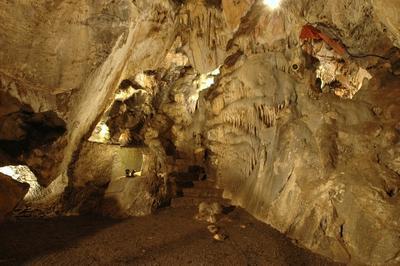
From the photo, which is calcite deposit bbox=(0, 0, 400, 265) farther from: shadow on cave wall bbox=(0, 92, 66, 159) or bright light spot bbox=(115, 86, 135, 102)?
bright light spot bbox=(115, 86, 135, 102)

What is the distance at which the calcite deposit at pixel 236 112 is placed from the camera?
5266mm

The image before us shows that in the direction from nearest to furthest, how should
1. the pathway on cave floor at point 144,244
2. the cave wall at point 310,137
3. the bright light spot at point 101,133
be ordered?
the pathway on cave floor at point 144,244 → the cave wall at point 310,137 → the bright light spot at point 101,133

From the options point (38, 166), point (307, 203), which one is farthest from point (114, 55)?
point (307, 203)

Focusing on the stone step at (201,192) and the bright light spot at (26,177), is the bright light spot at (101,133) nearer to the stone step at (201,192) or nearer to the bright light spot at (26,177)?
the bright light spot at (26,177)

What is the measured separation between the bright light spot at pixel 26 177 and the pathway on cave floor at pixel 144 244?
2.45 ft

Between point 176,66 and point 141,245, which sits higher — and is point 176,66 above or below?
above

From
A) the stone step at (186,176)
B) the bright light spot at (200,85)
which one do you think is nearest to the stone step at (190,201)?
the stone step at (186,176)

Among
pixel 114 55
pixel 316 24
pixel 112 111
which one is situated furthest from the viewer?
pixel 112 111

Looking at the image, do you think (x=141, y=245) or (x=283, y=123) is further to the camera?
(x=283, y=123)

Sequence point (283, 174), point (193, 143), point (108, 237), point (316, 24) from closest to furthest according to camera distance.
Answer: point (108, 237) < point (283, 174) < point (316, 24) < point (193, 143)

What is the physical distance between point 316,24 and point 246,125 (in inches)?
156

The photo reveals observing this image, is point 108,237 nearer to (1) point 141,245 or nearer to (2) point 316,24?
(1) point 141,245

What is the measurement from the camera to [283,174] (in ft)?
20.4

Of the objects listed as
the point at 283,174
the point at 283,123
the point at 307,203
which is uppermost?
the point at 283,123
